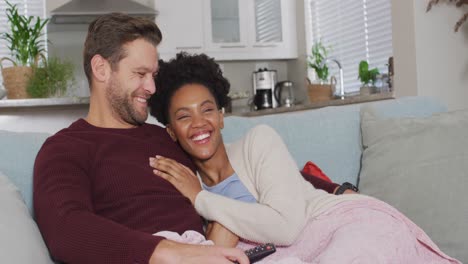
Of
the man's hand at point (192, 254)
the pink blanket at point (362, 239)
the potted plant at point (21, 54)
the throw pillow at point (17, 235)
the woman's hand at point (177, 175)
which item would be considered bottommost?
the pink blanket at point (362, 239)

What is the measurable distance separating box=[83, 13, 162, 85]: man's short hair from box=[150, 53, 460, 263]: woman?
0.13m

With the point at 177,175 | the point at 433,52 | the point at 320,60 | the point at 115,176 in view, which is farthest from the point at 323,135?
the point at 320,60

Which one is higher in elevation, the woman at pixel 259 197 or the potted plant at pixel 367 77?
the potted plant at pixel 367 77

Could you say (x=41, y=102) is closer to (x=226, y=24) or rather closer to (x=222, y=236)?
(x=226, y=24)

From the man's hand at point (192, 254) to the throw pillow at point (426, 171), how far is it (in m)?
0.92

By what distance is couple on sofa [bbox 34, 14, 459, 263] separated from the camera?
144 centimetres

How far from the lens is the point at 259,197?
1.78 meters

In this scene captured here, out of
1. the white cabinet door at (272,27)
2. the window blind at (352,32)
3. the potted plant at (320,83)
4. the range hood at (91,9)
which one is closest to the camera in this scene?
the window blind at (352,32)

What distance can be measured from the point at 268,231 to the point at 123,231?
391 millimetres

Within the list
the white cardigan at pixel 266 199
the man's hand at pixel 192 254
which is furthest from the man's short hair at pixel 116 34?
the man's hand at pixel 192 254

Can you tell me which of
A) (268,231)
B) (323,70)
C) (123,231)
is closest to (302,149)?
(268,231)

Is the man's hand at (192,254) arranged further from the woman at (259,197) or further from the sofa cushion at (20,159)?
the sofa cushion at (20,159)

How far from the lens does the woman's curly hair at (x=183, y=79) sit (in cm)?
187

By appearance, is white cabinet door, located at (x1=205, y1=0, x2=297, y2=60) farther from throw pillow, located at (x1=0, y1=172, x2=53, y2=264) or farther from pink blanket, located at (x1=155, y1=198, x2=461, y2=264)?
throw pillow, located at (x1=0, y1=172, x2=53, y2=264)
